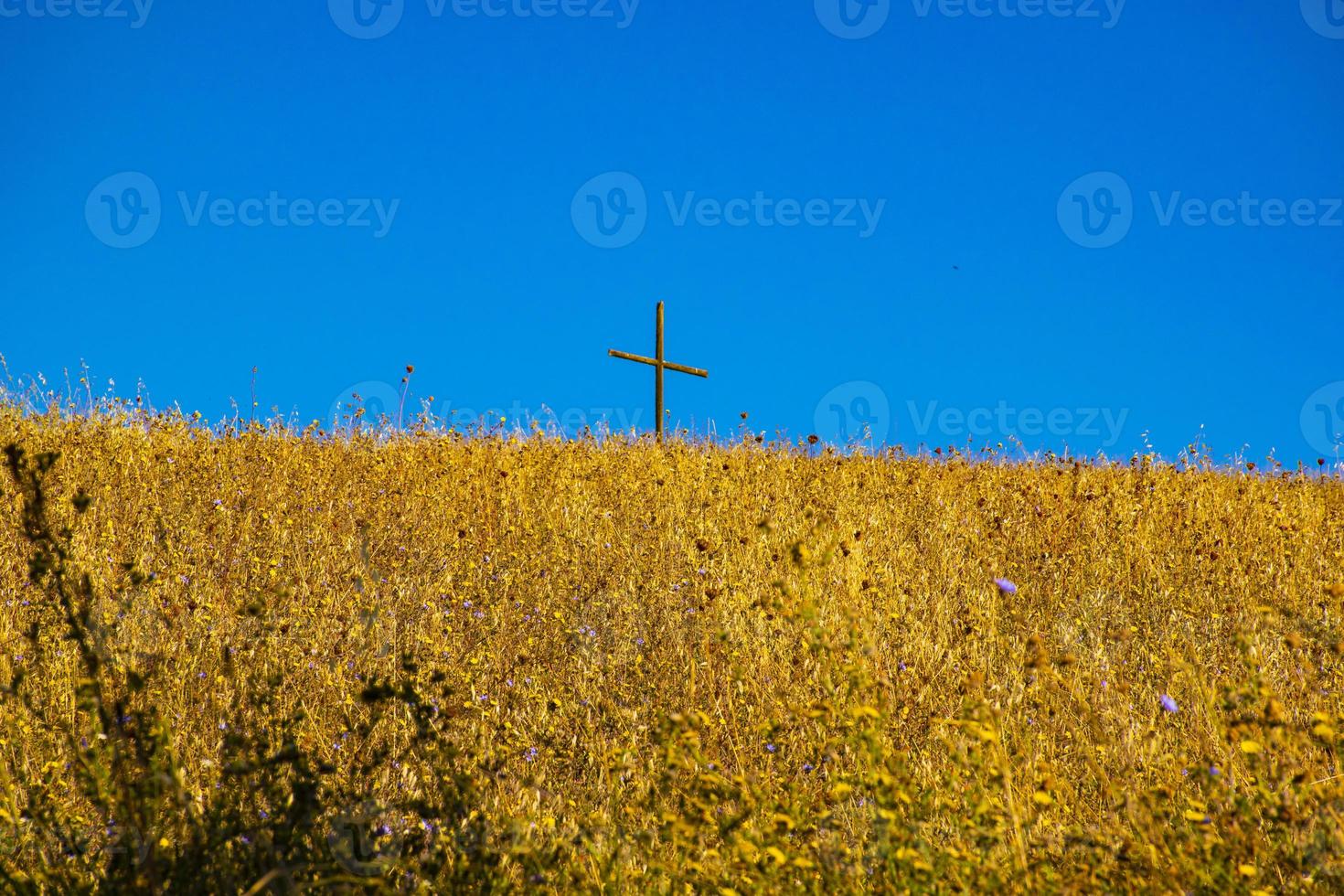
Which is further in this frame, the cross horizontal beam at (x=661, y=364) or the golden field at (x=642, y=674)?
the cross horizontal beam at (x=661, y=364)

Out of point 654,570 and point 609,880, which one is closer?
point 609,880

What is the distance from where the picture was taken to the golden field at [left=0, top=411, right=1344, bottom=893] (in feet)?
8.37

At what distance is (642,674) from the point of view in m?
4.48

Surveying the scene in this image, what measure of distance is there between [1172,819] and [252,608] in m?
3.02

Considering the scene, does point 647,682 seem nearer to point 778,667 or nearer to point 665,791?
point 778,667

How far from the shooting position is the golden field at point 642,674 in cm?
255

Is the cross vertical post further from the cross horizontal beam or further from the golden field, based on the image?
the golden field

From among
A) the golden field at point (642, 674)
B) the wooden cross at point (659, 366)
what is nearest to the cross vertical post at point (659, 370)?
the wooden cross at point (659, 366)

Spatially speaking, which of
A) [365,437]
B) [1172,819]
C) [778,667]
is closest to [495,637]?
[778,667]

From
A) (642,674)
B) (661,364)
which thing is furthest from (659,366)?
(642,674)

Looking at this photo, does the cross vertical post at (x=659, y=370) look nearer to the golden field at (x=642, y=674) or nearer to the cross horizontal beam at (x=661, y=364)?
the cross horizontal beam at (x=661, y=364)

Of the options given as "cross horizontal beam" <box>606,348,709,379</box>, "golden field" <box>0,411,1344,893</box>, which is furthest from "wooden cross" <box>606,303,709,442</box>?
"golden field" <box>0,411,1344,893</box>

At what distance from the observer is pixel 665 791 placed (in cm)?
354


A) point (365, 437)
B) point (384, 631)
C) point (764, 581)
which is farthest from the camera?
point (365, 437)
